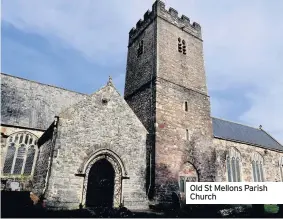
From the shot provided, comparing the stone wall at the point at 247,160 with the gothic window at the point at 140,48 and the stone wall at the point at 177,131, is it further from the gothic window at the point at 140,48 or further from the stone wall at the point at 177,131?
the gothic window at the point at 140,48

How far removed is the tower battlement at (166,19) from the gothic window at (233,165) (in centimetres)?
1138

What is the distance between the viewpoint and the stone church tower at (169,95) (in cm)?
1573

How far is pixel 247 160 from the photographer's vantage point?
78.2 ft

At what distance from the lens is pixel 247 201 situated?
475 inches

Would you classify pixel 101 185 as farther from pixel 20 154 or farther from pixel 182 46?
pixel 182 46

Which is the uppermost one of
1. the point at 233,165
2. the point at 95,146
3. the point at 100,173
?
the point at 233,165

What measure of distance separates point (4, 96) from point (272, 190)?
1916 centimetres

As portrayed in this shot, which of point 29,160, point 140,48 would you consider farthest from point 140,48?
point 29,160

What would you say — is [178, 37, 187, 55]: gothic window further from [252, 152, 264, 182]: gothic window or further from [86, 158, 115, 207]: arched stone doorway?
[252, 152, 264, 182]: gothic window

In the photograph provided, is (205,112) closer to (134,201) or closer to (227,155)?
(227,155)

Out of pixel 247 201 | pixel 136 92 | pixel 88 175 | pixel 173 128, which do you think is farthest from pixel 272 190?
pixel 136 92

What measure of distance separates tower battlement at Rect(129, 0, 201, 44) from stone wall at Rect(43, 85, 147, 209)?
8.96m

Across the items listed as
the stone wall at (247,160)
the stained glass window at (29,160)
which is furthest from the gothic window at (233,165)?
the stained glass window at (29,160)

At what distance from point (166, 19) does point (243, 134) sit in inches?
625
